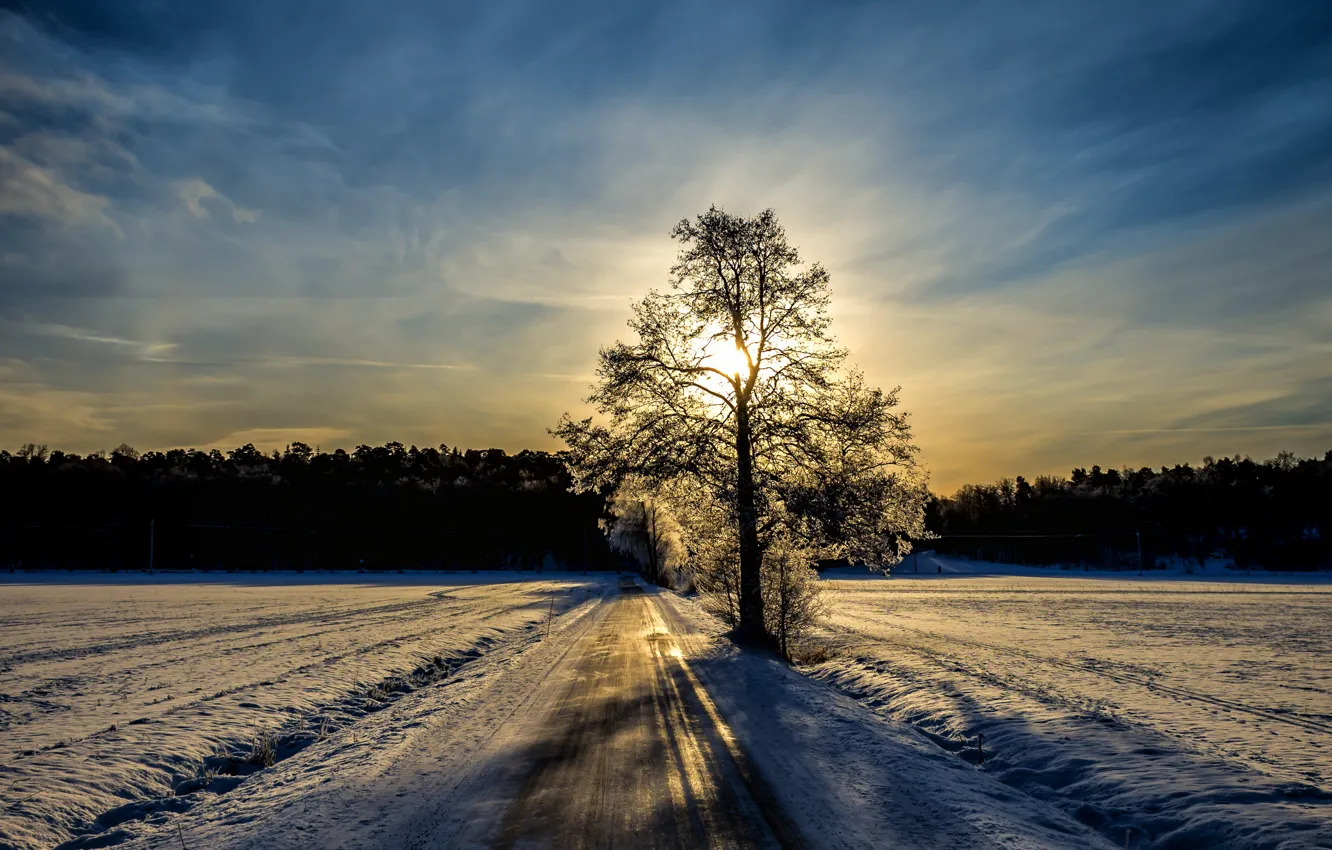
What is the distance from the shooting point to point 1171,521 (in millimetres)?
137750

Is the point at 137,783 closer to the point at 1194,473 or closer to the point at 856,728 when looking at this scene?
the point at 856,728

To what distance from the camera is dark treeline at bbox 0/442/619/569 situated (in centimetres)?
13162

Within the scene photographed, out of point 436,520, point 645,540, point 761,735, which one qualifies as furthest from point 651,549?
point 761,735

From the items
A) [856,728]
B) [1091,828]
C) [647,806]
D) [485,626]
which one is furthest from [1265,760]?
[485,626]

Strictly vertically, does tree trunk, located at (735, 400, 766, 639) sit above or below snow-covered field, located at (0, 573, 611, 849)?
above

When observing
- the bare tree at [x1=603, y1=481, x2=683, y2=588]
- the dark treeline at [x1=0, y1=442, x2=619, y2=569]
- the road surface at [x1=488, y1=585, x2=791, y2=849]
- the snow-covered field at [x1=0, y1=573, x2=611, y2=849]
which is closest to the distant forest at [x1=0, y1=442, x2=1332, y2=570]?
the dark treeline at [x1=0, y1=442, x2=619, y2=569]

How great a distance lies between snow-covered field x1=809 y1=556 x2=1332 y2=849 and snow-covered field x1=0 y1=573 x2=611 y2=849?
35.5 ft

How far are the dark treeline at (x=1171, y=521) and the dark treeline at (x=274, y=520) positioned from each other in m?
77.7

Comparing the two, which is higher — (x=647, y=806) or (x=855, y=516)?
(x=855, y=516)

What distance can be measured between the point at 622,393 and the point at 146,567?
13524cm

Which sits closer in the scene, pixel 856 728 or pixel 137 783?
pixel 137 783

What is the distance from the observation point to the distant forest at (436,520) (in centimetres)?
12788

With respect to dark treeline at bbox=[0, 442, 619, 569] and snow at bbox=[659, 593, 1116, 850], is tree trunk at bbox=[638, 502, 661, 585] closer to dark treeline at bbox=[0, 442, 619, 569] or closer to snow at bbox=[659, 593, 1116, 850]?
dark treeline at bbox=[0, 442, 619, 569]

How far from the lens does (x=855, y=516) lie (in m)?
24.5
